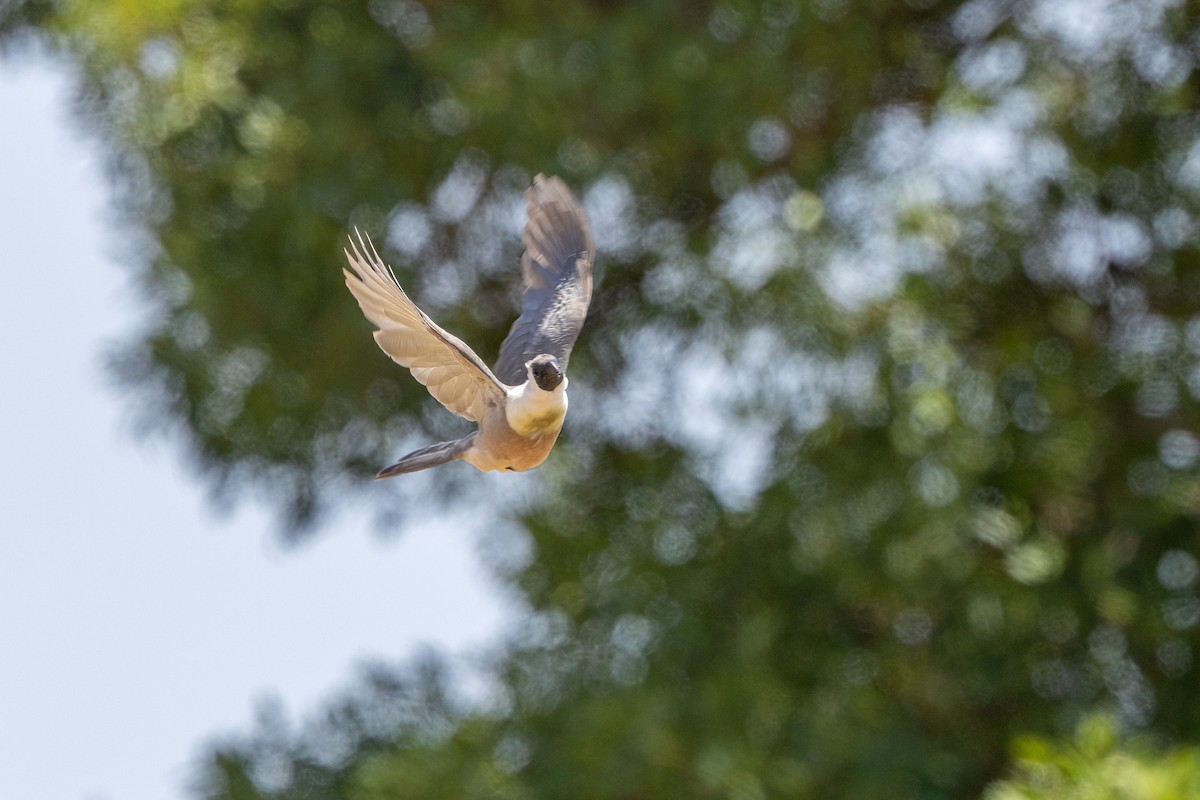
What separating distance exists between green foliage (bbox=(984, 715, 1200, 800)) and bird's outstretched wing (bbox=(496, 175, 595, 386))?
1668 millimetres

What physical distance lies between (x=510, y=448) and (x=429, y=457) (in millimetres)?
132

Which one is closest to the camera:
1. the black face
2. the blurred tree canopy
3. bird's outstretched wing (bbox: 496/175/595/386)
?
the black face

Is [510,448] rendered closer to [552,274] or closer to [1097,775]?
[552,274]

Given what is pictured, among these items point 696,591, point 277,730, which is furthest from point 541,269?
point 277,730

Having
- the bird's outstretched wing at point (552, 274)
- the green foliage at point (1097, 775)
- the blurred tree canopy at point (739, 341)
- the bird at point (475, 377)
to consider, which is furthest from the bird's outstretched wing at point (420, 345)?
the blurred tree canopy at point (739, 341)

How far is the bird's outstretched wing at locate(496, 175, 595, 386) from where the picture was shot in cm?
318

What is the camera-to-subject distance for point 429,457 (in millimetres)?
2682

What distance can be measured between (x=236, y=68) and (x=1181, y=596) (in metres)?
3.88

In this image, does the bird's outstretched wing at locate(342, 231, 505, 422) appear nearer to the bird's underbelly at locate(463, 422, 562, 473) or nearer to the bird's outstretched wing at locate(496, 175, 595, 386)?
the bird's underbelly at locate(463, 422, 562, 473)

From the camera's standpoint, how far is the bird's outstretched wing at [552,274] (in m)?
3.18

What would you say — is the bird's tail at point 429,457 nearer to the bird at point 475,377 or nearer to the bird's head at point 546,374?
the bird at point 475,377

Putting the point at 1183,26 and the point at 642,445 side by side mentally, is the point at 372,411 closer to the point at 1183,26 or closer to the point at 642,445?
the point at 642,445

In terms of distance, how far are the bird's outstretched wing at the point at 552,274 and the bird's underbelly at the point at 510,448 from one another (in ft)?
1.44

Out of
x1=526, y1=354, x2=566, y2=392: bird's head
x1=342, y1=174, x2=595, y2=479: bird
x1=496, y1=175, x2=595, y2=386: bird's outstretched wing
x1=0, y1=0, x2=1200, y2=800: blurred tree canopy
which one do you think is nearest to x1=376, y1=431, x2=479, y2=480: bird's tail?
x1=342, y1=174, x2=595, y2=479: bird
